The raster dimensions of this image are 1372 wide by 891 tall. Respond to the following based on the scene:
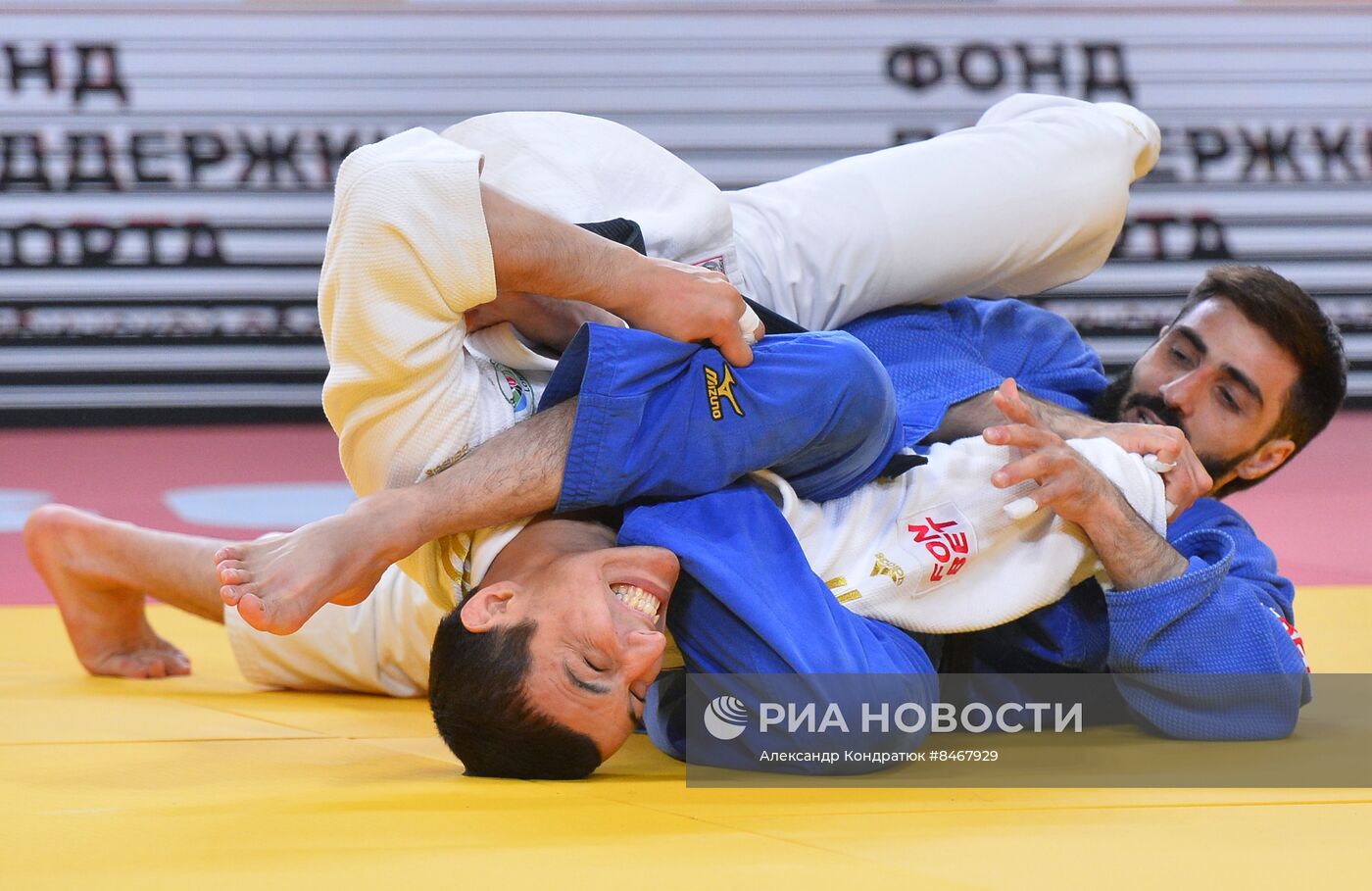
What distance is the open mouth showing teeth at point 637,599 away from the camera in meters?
2.05

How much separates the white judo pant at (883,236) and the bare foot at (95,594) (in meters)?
0.24

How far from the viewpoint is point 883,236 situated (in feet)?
9.32

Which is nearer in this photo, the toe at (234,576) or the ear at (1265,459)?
the toe at (234,576)

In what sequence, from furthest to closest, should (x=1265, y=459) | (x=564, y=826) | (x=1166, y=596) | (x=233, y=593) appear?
(x=1265, y=459) < (x=1166, y=596) < (x=233, y=593) < (x=564, y=826)

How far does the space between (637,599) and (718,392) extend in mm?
332

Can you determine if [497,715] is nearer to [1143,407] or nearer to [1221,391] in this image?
[1143,407]

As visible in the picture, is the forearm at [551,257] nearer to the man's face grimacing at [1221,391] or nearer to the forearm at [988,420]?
the forearm at [988,420]

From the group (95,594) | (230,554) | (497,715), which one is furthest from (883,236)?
(95,594)

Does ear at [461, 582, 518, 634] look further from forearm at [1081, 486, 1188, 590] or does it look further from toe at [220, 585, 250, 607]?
forearm at [1081, 486, 1188, 590]

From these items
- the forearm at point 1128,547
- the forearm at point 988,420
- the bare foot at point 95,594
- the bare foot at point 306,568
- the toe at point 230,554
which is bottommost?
the bare foot at point 95,594

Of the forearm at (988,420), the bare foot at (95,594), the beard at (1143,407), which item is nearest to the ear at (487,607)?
the forearm at (988,420)

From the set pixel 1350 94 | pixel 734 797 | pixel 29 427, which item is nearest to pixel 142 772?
pixel 734 797

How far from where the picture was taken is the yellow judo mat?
59.1 inches

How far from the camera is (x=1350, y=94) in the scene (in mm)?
7340
